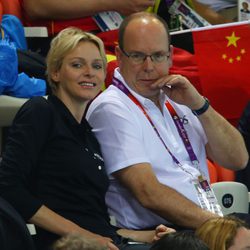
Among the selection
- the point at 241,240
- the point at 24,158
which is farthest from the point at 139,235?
the point at 24,158

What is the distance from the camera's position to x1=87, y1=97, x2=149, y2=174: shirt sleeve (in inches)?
124

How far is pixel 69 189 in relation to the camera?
2918mm

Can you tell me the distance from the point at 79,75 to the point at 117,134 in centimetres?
29

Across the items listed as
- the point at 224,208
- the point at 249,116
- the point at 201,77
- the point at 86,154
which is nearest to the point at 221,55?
the point at 201,77

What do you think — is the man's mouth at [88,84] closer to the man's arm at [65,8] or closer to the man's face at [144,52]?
the man's face at [144,52]

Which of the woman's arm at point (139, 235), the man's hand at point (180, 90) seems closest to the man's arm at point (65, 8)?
the man's hand at point (180, 90)

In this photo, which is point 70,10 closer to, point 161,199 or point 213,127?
point 213,127

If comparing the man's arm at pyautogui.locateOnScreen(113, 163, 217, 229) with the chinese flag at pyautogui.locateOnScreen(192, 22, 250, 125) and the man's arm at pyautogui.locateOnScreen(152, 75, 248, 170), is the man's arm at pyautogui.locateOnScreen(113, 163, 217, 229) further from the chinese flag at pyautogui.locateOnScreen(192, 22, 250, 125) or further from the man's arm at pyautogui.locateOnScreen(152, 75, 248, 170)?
the chinese flag at pyautogui.locateOnScreen(192, 22, 250, 125)

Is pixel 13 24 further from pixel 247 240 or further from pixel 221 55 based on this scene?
pixel 247 240

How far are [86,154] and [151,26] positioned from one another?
2.31 ft

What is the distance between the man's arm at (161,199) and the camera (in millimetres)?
3107

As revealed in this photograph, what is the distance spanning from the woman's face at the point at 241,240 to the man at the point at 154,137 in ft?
1.09

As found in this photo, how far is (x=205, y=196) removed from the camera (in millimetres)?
3291

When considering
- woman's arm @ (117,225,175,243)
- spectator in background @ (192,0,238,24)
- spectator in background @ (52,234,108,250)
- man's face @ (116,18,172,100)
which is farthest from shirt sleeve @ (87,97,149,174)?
spectator in background @ (192,0,238,24)
